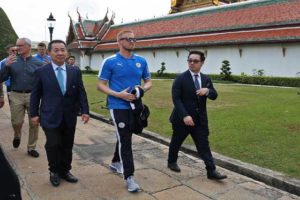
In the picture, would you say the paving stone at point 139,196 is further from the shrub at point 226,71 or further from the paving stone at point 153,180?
the shrub at point 226,71

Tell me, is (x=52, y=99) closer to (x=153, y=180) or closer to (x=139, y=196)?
(x=139, y=196)

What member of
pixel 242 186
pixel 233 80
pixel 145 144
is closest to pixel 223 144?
pixel 145 144

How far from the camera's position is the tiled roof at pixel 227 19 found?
2758 cm

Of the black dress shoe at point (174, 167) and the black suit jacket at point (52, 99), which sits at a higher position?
the black suit jacket at point (52, 99)

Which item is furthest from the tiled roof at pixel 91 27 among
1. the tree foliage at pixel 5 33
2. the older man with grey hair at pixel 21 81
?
the older man with grey hair at pixel 21 81

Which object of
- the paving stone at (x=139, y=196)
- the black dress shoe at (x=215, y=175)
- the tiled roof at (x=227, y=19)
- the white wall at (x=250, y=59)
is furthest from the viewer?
the tiled roof at (x=227, y=19)

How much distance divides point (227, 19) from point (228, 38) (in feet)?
8.80

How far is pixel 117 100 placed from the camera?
4855 millimetres

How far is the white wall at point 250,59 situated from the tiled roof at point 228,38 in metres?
0.67

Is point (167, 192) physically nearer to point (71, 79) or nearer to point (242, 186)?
point (242, 186)

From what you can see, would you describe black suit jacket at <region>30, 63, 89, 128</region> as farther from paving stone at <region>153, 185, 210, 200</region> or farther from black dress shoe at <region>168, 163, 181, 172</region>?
black dress shoe at <region>168, 163, 181, 172</region>

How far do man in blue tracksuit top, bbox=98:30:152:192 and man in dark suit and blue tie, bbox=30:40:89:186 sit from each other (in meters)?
0.42

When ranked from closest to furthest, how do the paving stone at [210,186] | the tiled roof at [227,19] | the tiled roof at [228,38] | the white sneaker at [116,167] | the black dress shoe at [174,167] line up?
the paving stone at [210,186]
the white sneaker at [116,167]
the black dress shoe at [174,167]
the tiled roof at [228,38]
the tiled roof at [227,19]

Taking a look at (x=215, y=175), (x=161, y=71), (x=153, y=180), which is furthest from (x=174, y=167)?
(x=161, y=71)
